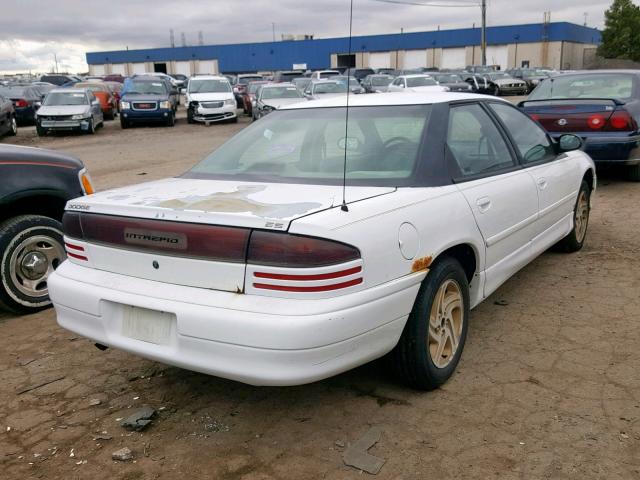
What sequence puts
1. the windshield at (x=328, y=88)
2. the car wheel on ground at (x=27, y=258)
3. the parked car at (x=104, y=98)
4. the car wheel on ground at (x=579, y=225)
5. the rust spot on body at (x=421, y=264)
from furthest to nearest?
the parked car at (x=104, y=98), the windshield at (x=328, y=88), the car wheel on ground at (x=579, y=225), the car wheel on ground at (x=27, y=258), the rust spot on body at (x=421, y=264)

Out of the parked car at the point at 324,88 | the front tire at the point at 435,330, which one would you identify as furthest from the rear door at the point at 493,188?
the parked car at the point at 324,88

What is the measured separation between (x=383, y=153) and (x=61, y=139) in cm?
1782

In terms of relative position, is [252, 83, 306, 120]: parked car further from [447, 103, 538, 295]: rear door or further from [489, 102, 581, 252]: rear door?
[447, 103, 538, 295]: rear door

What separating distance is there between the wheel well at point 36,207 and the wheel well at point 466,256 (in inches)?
127

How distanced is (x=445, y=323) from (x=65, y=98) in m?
19.4

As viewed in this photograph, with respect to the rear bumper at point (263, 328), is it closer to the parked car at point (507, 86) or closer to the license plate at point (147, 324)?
the license plate at point (147, 324)

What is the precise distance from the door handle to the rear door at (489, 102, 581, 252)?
84cm

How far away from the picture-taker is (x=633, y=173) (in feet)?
29.2

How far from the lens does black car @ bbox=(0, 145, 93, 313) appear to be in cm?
458

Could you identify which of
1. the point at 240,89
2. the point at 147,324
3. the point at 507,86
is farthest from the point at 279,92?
the point at 507,86

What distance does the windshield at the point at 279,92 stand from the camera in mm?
19445

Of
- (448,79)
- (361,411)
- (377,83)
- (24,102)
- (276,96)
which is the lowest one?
(361,411)

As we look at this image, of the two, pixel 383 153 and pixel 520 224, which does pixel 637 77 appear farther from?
pixel 383 153

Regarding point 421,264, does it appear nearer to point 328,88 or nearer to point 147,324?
point 147,324
